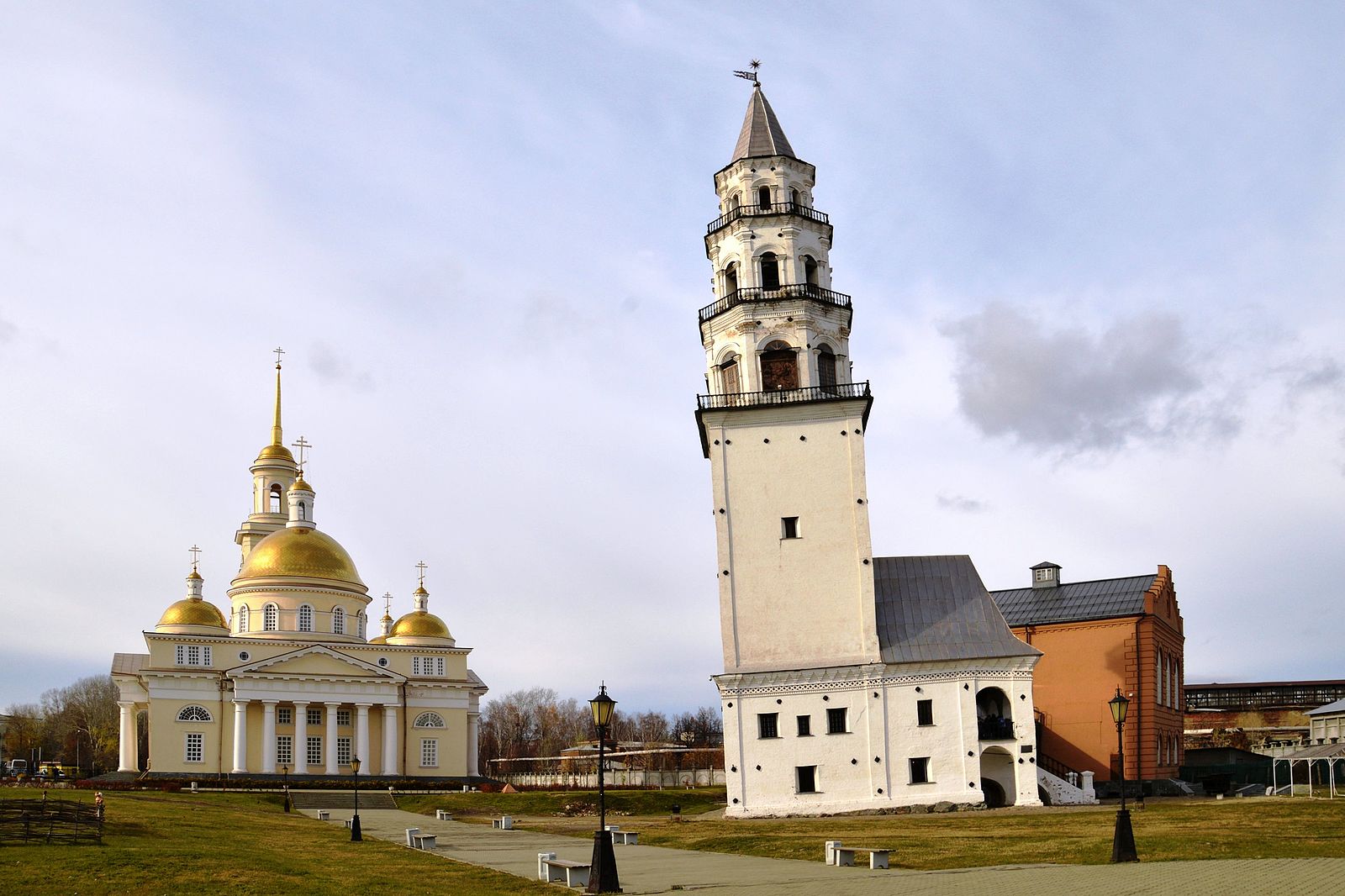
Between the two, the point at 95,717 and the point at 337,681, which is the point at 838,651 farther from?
the point at 95,717

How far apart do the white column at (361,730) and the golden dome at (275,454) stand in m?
19.7

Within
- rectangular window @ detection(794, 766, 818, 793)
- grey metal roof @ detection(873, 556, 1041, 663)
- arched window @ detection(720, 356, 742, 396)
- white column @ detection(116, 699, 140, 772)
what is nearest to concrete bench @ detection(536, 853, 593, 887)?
rectangular window @ detection(794, 766, 818, 793)

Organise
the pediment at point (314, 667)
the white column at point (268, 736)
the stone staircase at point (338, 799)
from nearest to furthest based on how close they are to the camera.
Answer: the stone staircase at point (338, 799) → the white column at point (268, 736) → the pediment at point (314, 667)

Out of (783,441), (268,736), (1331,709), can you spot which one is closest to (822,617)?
(783,441)

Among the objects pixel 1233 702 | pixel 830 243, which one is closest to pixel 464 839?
pixel 830 243

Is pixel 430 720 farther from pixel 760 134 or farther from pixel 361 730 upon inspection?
pixel 760 134

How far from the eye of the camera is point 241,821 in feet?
Result: 133

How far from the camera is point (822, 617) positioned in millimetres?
42781

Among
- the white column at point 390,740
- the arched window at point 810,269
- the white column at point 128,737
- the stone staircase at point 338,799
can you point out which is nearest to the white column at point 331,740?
the white column at point 390,740

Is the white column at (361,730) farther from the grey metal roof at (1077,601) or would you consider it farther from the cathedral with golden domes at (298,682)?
the grey metal roof at (1077,601)

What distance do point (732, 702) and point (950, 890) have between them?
23.9 metres

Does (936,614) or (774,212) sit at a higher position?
(774,212)

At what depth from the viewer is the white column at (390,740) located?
234ft

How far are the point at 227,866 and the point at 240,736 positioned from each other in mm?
47284
